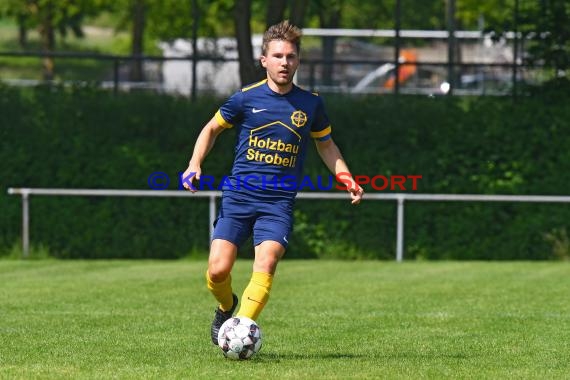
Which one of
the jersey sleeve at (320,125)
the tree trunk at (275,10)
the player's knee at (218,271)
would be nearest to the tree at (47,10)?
the tree trunk at (275,10)

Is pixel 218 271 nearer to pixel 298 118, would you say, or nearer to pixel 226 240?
pixel 226 240

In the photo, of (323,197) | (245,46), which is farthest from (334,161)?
(245,46)

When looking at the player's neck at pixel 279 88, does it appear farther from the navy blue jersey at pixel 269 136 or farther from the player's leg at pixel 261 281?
the player's leg at pixel 261 281

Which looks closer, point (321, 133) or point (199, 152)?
point (199, 152)

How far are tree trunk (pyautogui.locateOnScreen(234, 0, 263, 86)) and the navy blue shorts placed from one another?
40.4ft

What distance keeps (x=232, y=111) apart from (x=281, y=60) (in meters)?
0.54

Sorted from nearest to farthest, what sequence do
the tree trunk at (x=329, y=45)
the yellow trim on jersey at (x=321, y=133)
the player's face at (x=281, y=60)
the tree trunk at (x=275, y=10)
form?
the player's face at (x=281, y=60) → the yellow trim on jersey at (x=321, y=133) → the tree trunk at (x=275, y=10) → the tree trunk at (x=329, y=45)

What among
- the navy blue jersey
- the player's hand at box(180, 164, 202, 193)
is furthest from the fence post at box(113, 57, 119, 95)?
the player's hand at box(180, 164, 202, 193)

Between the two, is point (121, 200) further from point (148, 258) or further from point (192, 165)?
point (192, 165)

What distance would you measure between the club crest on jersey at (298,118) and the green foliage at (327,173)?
11262mm

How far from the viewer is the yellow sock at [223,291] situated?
364 inches

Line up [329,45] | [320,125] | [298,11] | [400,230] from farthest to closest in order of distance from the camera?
[329,45] < [298,11] < [400,230] < [320,125]

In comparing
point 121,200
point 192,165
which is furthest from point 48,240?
point 192,165

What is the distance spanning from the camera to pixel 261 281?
8.85m
